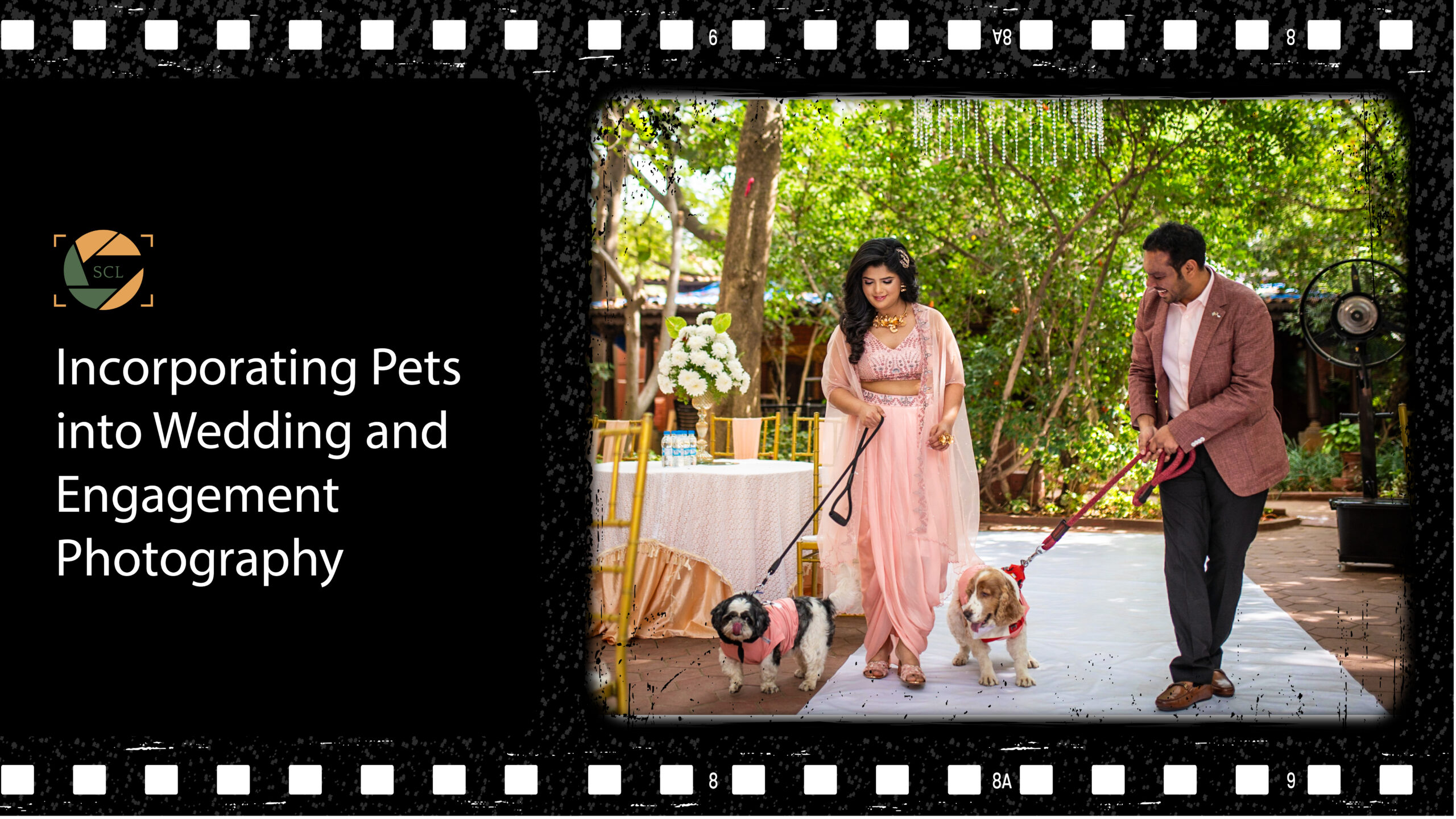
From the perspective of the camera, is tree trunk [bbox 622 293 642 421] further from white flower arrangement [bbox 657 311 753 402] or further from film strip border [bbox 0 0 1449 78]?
film strip border [bbox 0 0 1449 78]

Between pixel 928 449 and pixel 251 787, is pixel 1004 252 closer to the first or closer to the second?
pixel 928 449

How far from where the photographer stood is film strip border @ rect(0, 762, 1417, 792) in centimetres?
288

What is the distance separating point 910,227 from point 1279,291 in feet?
16.8

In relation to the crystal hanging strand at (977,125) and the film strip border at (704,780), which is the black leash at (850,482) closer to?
the film strip border at (704,780)

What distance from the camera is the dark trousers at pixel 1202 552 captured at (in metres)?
3.68

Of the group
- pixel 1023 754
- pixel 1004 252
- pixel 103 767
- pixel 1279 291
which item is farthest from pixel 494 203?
pixel 1279 291

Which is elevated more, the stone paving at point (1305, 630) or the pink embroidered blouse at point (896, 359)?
the pink embroidered blouse at point (896, 359)

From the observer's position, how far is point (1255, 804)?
2.88 m

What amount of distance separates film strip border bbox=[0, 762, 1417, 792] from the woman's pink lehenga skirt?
1.25 m

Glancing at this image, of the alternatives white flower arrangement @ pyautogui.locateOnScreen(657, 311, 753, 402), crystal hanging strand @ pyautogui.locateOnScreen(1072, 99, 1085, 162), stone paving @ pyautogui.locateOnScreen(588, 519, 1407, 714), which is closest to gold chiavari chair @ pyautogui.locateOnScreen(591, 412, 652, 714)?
stone paving @ pyautogui.locateOnScreen(588, 519, 1407, 714)

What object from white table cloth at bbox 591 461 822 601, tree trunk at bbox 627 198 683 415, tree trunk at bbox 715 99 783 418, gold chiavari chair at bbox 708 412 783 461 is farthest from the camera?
tree trunk at bbox 627 198 683 415

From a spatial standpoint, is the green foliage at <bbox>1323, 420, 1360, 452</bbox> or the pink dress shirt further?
the green foliage at <bbox>1323, 420, 1360, 452</bbox>

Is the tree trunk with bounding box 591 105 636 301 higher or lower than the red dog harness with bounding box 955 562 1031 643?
higher

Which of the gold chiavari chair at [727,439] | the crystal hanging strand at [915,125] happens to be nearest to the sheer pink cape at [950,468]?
the gold chiavari chair at [727,439]
